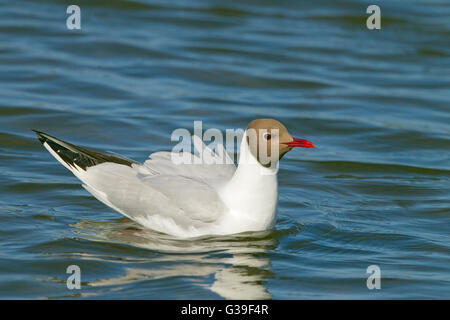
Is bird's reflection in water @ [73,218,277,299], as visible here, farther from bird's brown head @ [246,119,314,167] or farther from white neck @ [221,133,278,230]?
bird's brown head @ [246,119,314,167]

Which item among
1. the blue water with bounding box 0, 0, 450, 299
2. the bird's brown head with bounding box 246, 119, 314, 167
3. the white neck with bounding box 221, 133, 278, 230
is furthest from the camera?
the white neck with bounding box 221, 133, 278, 230

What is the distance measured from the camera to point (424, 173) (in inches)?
388

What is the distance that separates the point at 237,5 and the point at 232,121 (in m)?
6.26

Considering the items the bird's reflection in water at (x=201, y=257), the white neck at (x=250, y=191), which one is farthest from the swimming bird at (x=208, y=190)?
the bird's reflection in water at (x=201, y=257)

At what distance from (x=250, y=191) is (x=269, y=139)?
47 centimetres

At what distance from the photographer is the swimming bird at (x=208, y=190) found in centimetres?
707

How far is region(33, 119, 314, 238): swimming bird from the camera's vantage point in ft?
23.2

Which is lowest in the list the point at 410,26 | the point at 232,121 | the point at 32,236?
the point at 32,236

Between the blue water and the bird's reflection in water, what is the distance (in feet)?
0.06

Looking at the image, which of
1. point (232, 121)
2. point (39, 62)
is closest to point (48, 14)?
point (39, 62)

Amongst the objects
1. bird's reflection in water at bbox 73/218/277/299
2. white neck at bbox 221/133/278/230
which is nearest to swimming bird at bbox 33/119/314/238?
white neck at bbox 221/133/278/230

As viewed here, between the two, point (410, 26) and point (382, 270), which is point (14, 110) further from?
point (410, 26)

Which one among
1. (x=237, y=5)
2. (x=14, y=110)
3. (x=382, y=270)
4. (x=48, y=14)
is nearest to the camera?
(x=382, y=270)

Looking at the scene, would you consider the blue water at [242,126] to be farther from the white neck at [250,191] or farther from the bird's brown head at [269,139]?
the bird's brown head at [269,139]
